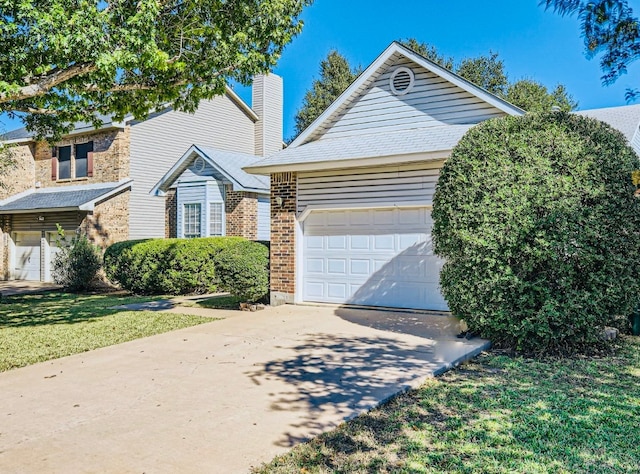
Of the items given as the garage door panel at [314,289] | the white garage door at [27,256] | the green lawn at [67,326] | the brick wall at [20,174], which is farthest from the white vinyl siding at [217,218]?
the brick wall at [20,174]

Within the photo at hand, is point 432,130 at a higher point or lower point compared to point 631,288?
higher

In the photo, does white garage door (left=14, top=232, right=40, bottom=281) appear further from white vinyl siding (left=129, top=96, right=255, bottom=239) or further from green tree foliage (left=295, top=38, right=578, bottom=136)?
green tree foliage (left=295, top=38, right=578, bottom=136)

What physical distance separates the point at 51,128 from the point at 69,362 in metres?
6.34

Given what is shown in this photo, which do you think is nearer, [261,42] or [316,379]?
[316,379]

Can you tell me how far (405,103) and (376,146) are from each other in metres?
1.63

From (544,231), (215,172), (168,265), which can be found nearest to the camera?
(544,231)

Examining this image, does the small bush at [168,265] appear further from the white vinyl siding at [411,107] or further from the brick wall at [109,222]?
the white vinyl siding at [411,107]

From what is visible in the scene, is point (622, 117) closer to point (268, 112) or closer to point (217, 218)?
point (217, 218)

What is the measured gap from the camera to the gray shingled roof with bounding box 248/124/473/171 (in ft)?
32.0

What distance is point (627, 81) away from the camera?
318cm

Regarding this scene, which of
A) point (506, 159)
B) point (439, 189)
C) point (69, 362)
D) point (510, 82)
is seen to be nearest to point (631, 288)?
point (506, 159)

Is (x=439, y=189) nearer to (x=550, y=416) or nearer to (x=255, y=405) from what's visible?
(x=550, y=416)

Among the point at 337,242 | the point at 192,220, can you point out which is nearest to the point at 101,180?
the point at 192,220

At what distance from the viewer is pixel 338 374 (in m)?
5.84
